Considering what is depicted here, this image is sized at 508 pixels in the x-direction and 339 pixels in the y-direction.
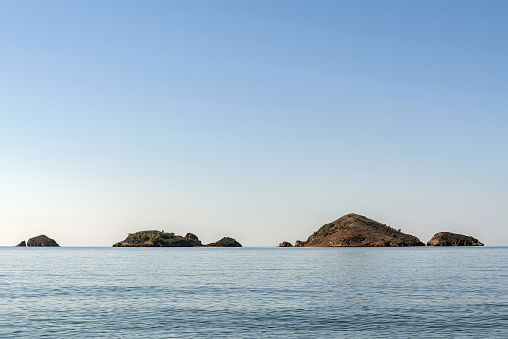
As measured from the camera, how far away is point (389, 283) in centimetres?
6781

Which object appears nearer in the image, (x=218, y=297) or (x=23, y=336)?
(x=23, y=336)

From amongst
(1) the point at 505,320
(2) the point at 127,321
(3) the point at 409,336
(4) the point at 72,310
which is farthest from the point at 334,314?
(4) the point at 72,310

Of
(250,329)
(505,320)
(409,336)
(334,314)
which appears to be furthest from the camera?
(334,314)

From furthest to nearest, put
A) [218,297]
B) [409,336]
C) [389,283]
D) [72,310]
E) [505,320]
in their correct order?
1. [389,283]
2. [218,297]
3. [72,310]
4. [505,320]
5. [409,336]

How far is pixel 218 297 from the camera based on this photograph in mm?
51344

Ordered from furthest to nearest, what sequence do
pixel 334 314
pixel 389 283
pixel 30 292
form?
pixel 389 283
pixel 30 292
pixel 334 314

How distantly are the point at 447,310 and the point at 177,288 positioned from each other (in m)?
34.1

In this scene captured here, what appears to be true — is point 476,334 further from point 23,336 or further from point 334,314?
point 23,336

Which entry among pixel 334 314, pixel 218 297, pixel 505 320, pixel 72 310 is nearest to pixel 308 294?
pixel 218 297

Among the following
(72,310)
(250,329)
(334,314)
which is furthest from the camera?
(72,310)

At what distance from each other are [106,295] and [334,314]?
27.9 metres

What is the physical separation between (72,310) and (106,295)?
1132 centimetres

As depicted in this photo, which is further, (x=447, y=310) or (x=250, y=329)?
(x=447, y=310)

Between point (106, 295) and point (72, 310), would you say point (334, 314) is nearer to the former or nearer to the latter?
point (72, 310)
